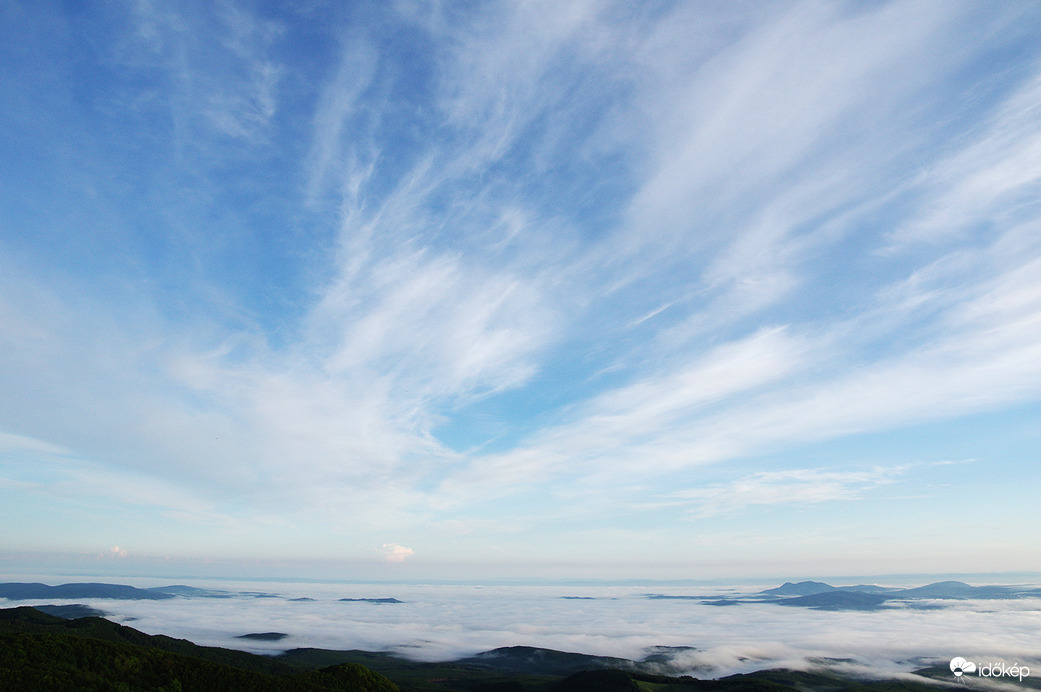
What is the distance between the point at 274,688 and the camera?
294 feet

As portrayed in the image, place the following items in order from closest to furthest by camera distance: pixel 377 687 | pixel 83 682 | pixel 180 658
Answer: pixel 83 682 → pixel 180 658 → pixel 377 687

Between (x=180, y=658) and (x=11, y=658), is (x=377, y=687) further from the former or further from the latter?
(x=11, y=658)

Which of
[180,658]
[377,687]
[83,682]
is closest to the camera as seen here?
[83,682]

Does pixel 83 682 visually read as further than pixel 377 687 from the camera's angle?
No

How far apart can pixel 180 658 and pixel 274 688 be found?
1639cm

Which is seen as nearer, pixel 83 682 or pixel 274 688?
pixel 83 682

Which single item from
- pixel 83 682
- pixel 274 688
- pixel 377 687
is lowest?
pixel 377 687

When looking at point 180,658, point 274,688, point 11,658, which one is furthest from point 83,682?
point 274,688

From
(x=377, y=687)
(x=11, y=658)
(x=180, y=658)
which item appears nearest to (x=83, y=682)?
(x=11, y=658)

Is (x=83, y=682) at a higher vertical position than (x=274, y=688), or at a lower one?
higher

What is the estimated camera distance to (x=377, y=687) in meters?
114

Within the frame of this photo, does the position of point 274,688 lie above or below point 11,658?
below

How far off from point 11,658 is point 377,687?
64590mm

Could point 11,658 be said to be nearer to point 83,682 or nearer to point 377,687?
point 83,682
